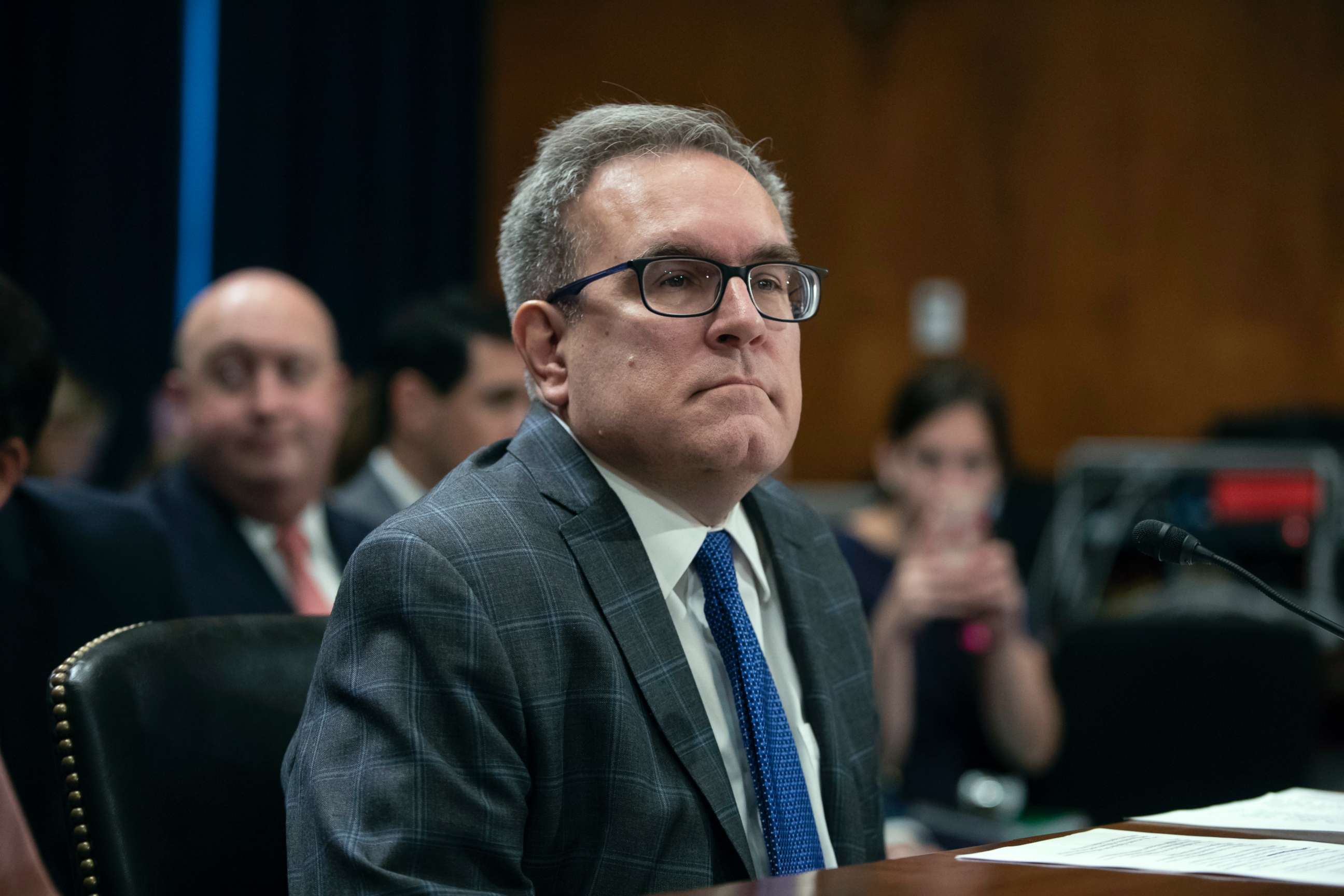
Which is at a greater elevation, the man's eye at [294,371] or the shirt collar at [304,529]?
the man's eye at [294,371]

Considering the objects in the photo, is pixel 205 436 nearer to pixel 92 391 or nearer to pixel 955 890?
pixel 955 890

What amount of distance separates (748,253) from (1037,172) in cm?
487

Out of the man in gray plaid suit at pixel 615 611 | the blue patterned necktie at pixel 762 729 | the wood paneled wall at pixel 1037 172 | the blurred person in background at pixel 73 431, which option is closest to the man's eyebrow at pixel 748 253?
the man in gray plaid suit at pixel 615 611

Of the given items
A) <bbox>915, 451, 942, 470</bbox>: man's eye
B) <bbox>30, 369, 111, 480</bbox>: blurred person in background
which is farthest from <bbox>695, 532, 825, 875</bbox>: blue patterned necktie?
<bbox>30, 369, 111, 480</bbox>: blurred person in background

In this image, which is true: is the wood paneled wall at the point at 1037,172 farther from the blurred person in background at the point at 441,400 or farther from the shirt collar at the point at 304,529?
the shirt collar at the point at 304,529

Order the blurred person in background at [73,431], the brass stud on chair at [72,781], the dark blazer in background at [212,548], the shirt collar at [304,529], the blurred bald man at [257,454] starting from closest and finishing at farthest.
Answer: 1. the brass stud on chair at [72,781]
2. the dark blazer in background at [212,548]
3. the blurred bald man at [257,454]
4. the shirt collar at [304,529]
5. the blurred person in background at [73,431]

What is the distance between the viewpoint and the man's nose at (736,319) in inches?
51.5

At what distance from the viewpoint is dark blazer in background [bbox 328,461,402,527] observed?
2943 millimetres

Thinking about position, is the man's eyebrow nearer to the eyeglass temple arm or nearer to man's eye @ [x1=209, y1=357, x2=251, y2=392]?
the eyeglass temple arm

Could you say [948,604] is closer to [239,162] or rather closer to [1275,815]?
[1275,815]

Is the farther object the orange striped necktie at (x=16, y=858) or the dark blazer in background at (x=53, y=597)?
the dark blazer in background at (x=53, y=597)

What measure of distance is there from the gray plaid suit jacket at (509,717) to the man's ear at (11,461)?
0.60 meters

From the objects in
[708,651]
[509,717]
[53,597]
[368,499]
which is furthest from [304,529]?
[509,717]

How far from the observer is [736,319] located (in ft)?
4.30
